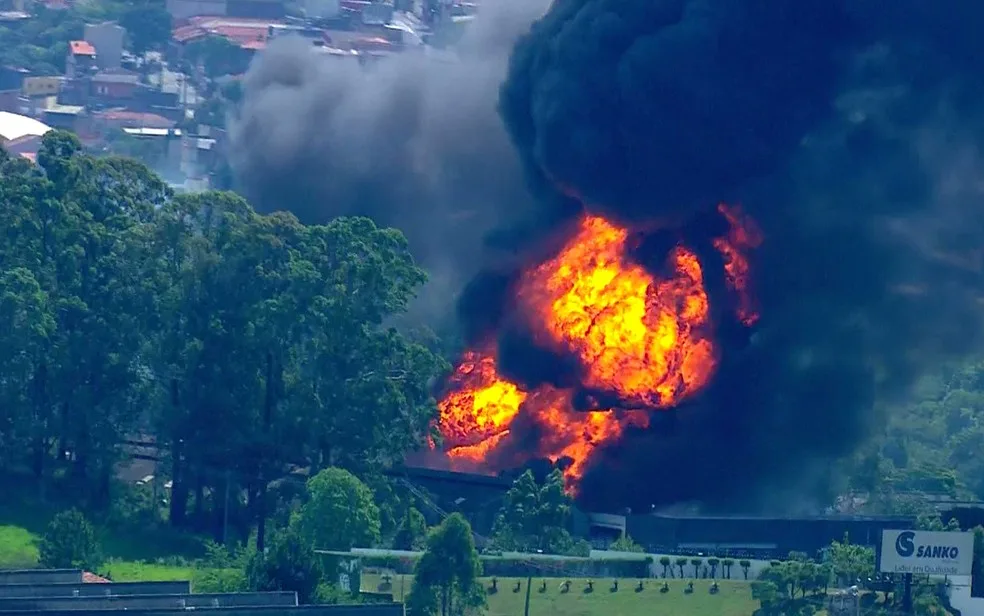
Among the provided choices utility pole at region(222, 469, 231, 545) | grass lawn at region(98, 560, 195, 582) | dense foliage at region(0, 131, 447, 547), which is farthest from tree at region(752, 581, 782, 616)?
utility pole at region(222, 469, 231, 545)

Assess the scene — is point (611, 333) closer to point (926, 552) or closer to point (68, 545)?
point (926, 552)

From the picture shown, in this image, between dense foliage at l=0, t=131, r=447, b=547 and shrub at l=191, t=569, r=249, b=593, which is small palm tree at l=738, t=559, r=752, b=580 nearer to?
dense foliage at l=0, t=131, r=447, b=547

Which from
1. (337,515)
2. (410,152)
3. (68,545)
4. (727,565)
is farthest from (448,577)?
(410,152)

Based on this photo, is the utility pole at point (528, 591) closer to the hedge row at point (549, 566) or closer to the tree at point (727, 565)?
the hedge row at point (549, 566)

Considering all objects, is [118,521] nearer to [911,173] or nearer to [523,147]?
[523,147]

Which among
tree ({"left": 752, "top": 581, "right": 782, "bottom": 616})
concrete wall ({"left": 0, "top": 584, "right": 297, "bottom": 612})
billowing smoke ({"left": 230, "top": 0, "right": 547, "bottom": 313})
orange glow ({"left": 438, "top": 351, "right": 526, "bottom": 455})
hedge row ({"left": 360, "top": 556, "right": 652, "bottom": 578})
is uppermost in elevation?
billowing smoke ({"left": 230, "top": 0, "right": 547, "bottom": 313})

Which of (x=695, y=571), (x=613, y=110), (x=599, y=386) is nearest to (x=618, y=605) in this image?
(x=695, y=571)

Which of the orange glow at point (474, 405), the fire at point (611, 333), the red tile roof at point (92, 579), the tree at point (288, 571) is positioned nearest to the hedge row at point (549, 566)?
the tree at point (288, 571)
